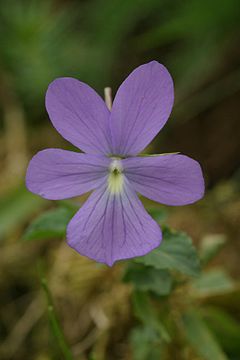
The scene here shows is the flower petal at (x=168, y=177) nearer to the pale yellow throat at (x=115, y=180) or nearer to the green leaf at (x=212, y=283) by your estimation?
the pale yellow throat at (x=115, y=180)

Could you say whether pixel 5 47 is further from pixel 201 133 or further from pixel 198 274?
pixel 198 274

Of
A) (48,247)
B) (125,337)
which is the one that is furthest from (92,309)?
(48,247)

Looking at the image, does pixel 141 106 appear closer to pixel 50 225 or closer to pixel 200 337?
pixel 50 225

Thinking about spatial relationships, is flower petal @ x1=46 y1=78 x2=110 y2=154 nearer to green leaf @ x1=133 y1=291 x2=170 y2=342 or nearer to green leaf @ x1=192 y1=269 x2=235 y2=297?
green leaf @ x1=133 y1=291 x2=170 y2=342

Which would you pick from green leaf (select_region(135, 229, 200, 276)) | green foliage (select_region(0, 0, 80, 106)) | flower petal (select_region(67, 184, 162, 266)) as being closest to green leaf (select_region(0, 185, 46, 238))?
green foliage (select_region(0, 0, 80, 106))

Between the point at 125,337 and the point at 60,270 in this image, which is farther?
the point at 60,270

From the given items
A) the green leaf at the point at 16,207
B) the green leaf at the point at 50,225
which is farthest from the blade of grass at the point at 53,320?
the green leaf at the point at 16,207

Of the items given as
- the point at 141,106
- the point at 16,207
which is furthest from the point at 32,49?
the point at 141,106
